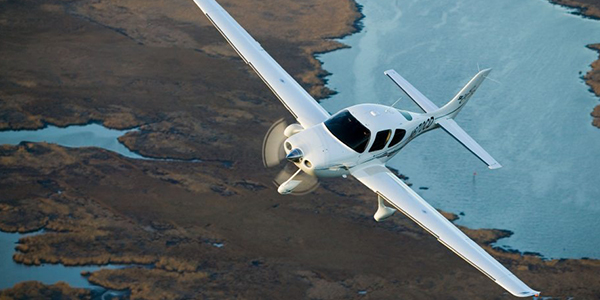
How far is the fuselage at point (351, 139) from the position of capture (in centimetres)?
4275

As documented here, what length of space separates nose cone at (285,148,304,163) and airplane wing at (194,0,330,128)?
13.8 ft

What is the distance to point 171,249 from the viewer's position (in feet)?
157

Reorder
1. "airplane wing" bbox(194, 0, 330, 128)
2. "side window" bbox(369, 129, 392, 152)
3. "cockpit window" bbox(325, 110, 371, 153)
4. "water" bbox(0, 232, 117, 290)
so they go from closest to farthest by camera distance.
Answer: "cockpit window" bbox(325, 110, 371, 153)
"side window" bbox(369, 129, 392, 152)
"water" bbox(0, 232, 117, 290)
"airplane wing" bbox(194, 0, 330, 128)

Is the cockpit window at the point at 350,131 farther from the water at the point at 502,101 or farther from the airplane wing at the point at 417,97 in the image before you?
the water at the point at 502,101

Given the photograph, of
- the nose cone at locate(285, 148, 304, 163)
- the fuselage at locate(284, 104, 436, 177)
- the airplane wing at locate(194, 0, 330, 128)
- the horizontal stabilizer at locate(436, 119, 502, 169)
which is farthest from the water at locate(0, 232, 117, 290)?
the horizontal stabilizer at locate(436, 119, 502, 169)

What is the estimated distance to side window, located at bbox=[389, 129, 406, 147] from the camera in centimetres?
4600

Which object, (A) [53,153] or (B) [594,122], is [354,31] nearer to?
(B) [594,122]

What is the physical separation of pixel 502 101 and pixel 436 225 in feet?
99.7

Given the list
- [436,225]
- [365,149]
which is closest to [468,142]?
[365,149]

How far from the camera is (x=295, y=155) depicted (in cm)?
4212

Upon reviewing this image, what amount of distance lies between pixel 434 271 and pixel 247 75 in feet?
91.1

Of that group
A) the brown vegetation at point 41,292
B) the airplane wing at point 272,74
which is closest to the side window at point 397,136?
the airplane wing at point 272,74

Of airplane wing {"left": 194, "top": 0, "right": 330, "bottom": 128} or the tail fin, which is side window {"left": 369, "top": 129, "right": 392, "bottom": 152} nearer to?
airplane wing {"left": 194, "top": 0, "right": 330, "bottom": 128}

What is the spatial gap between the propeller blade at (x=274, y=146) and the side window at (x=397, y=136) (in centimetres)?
640
